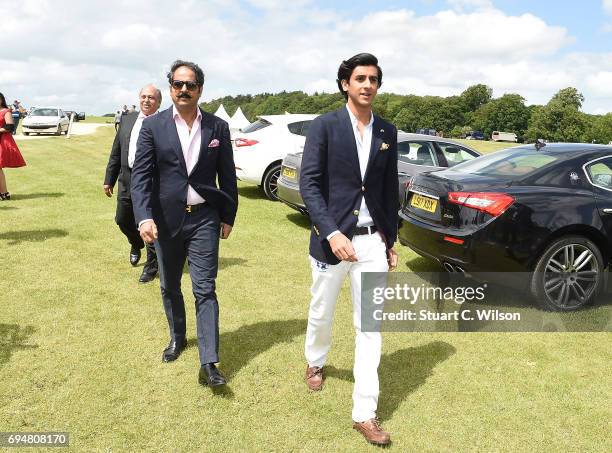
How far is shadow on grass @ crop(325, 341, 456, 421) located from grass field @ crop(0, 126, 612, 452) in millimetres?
14

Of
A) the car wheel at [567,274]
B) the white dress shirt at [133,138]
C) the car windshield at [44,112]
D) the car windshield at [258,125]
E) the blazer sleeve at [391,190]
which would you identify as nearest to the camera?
the blazer sleeve at [391,190]

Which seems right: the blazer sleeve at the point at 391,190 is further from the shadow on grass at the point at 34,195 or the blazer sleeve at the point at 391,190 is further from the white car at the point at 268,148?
the shadow on grass at the point at 34,195

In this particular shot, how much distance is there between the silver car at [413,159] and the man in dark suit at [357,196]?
16.0 feet

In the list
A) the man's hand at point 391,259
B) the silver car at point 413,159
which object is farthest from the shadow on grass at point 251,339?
the silver car at point 413,159

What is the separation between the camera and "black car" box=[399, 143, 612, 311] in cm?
464

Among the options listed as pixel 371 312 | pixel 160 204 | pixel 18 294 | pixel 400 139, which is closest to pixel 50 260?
pixel 18 294

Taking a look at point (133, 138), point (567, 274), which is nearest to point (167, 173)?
point (133, 138)

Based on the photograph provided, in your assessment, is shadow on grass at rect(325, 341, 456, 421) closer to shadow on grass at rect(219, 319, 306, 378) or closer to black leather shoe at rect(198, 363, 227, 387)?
shadow on grass at rect(219, 319, 306, 378)

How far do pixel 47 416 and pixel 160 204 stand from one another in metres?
1.48

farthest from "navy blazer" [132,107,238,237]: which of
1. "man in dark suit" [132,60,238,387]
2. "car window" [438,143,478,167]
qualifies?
"car window" [438,143,478,167]

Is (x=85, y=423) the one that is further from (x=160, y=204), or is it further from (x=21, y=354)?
(x=160, y=204)

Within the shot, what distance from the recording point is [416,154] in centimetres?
855

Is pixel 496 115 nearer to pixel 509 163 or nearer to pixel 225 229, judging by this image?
pixel 509 163

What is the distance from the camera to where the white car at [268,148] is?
10398 millimetres
